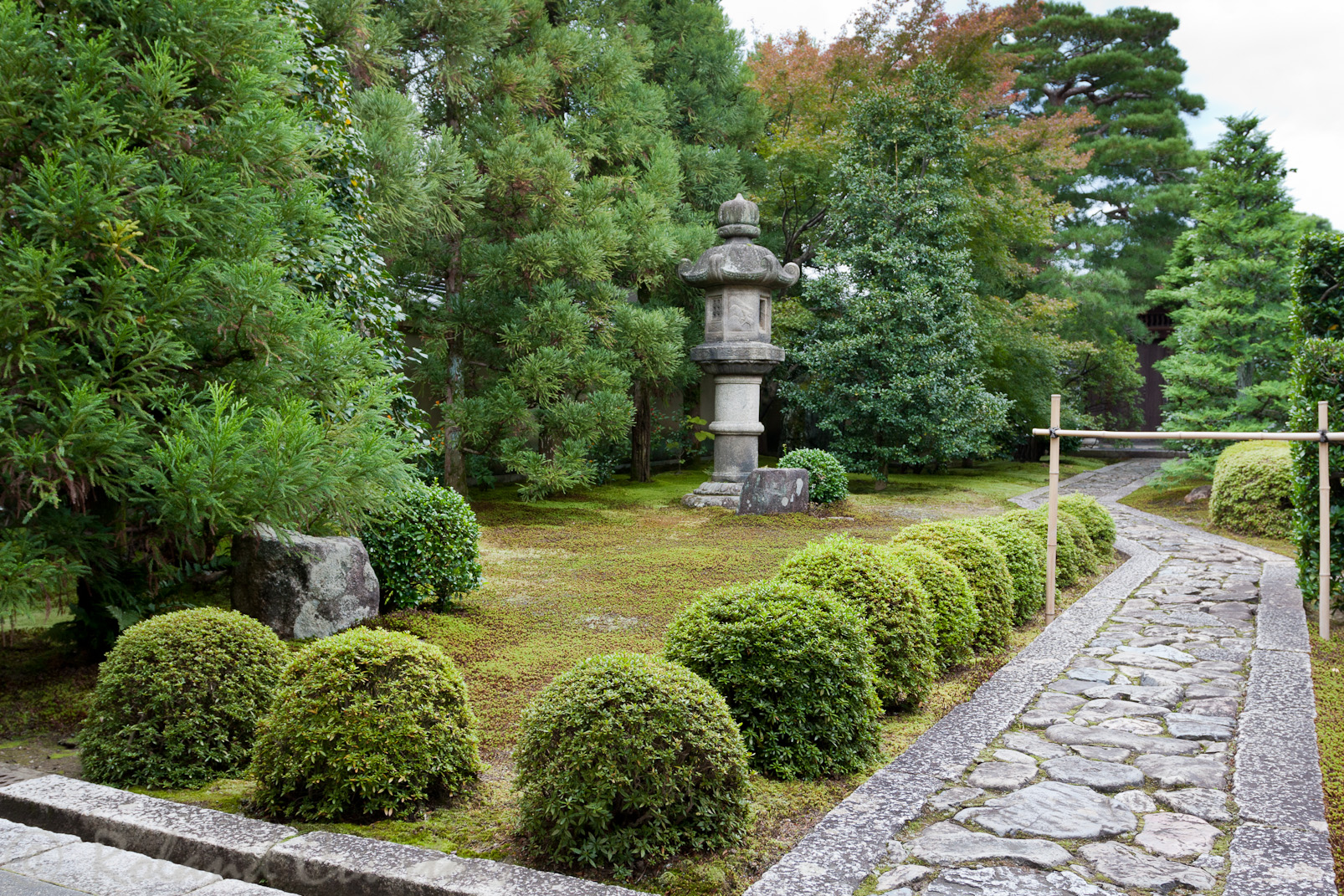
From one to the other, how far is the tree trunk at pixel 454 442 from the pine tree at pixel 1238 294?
9701 mm

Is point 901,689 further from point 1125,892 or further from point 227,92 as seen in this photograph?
point 227,92

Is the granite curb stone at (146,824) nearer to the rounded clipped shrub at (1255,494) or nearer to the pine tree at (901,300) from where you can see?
the rounded clipped shrub at (1255,494)

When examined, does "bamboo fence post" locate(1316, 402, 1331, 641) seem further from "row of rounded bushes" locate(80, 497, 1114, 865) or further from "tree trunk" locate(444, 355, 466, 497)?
"tree trunk" locate(444, 355, 466, 497)

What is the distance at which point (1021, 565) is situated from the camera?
18.6 ft

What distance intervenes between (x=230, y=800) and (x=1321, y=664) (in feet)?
17.2

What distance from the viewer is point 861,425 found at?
14.1 metres

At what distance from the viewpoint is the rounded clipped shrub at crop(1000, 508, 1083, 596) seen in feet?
21.5

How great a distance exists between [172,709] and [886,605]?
111 inches

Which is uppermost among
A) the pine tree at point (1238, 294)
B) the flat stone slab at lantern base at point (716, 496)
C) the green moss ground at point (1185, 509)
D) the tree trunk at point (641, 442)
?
the pine tree at point (1238, 294)

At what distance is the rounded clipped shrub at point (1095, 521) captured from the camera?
A: 796cm

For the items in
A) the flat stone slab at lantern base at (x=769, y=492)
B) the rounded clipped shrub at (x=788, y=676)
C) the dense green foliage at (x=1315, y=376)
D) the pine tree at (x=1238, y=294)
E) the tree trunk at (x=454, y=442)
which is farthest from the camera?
the pine tree at (x=1238, y=294)

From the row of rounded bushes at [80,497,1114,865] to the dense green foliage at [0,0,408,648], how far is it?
2.49 ft

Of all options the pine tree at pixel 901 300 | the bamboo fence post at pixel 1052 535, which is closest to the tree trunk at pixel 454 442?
the pine tree at pixel 901 300

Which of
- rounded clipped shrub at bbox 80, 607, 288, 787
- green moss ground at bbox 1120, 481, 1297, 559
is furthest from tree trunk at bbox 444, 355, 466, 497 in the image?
green moss ground at bbox 1120, 481, 1297, 559
